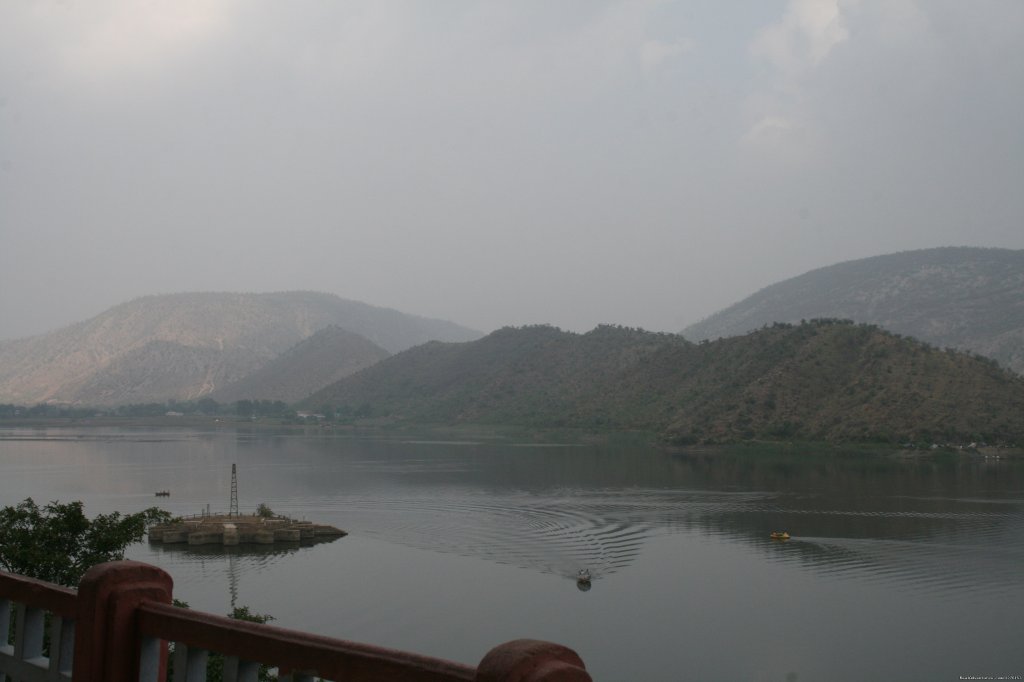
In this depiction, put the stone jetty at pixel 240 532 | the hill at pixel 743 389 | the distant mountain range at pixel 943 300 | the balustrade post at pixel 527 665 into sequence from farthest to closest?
1. the distant mountain range at pixel 943 300
2. the hill at pixel 743 389
3. the stone jetty at pixel 240 532
4. the balustrade post at pixel 527 665

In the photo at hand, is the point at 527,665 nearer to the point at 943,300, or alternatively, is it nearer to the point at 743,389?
the point at 743,389

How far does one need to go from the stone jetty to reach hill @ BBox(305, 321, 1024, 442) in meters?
44.5

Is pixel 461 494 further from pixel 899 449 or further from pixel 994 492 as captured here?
pixel 899 449

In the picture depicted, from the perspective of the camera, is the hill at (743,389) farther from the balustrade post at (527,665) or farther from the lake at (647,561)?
the balustrade post at (527,665)

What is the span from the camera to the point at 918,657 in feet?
64.2

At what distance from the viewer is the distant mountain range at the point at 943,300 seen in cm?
13351

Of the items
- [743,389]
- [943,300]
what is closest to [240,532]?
[743,389]

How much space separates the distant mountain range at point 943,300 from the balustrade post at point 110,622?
121 metres

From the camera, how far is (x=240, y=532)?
32938 mm

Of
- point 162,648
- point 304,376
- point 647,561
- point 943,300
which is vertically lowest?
point 647,561

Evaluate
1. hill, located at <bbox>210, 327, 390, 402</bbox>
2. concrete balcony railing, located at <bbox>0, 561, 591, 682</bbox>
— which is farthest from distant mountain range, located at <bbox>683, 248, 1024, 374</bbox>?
concrete balcony railing, located at <bbox>0, 561, 591, 682</bbox>

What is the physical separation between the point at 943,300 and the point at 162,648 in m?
176

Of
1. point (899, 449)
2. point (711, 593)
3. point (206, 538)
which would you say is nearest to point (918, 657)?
point (711, 593)

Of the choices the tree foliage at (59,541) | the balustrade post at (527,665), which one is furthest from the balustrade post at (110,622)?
the tree foliage at (59,541)
